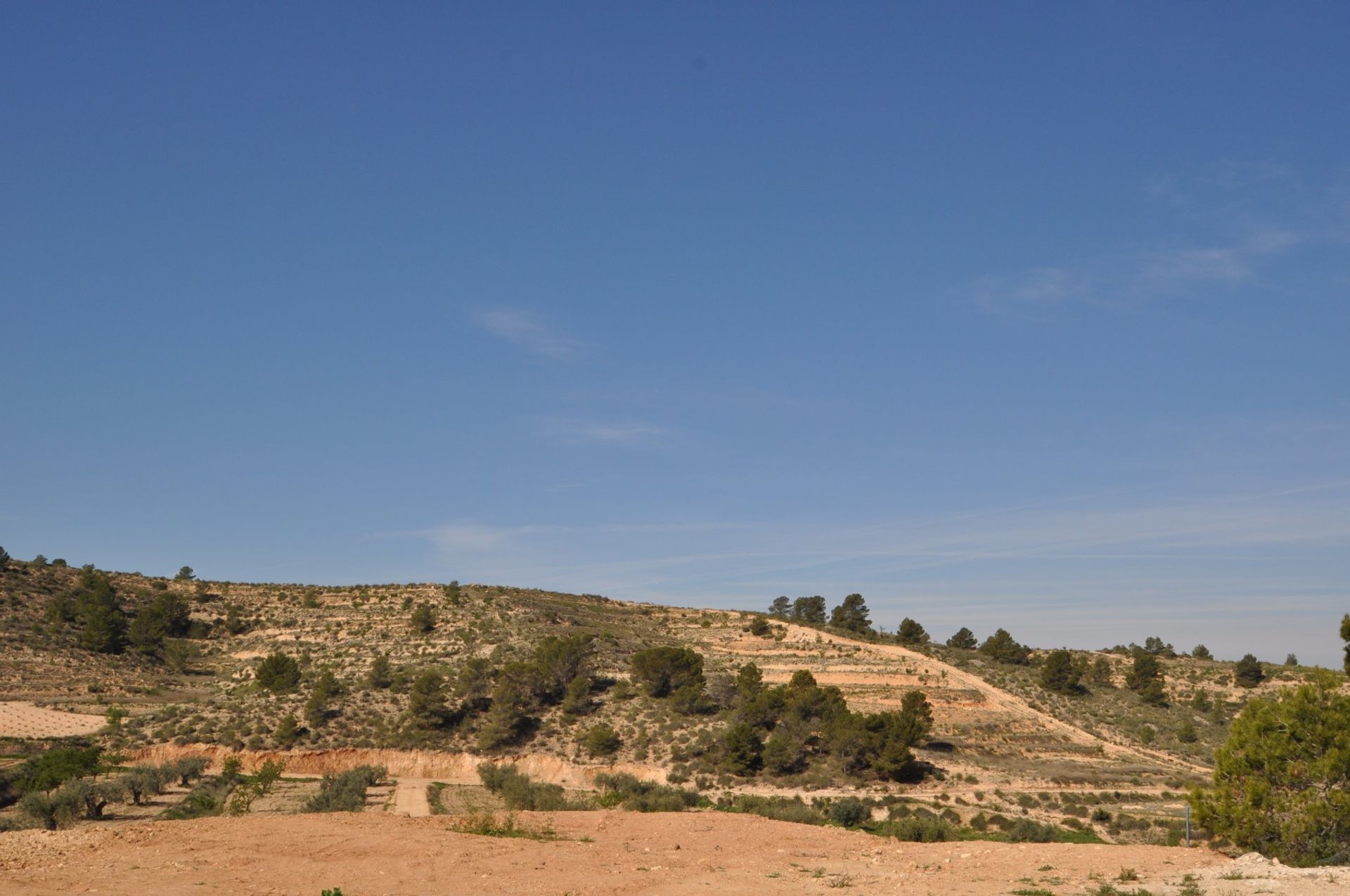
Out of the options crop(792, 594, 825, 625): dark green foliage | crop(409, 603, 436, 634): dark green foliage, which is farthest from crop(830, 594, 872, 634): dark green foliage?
crop(409, 603, 436, 634): dark green foliage

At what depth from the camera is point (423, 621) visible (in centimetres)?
7925

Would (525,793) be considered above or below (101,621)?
below

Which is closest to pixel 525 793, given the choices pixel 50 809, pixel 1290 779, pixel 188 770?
pixel 50 809

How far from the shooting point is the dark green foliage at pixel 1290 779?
21141mm

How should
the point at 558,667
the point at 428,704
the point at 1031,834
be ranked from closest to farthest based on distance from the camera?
the point at 1031,834, the point at 428,704, the point at 558,667

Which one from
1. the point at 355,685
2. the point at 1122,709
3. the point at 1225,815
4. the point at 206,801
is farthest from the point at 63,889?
the point at 1122,709

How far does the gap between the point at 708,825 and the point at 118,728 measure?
1534 inches

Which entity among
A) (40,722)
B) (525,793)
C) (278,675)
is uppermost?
(278,675)

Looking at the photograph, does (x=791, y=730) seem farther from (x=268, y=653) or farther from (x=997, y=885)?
(x=268, y=653)

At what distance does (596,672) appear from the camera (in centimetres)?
6531

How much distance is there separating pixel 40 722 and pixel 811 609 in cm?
7249

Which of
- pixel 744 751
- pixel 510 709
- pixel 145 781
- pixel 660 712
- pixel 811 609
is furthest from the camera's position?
pixel 811 609

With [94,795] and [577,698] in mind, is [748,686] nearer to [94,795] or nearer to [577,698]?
[577,698]

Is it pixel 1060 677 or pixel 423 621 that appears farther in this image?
pixel 423 621
